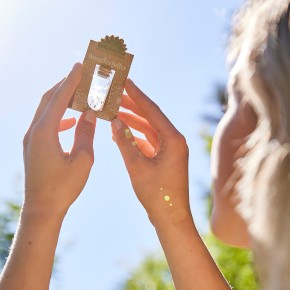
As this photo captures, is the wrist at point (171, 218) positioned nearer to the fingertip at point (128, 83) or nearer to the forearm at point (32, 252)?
the forearm at point (32, 252)

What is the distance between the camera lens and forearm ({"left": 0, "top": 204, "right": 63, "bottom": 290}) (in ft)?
6.10

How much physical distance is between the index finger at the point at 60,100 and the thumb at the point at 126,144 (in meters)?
0.22

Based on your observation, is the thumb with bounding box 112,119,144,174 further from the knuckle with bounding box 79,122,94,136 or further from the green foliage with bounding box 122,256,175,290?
the green foliage with bounding box 122,256,175,290

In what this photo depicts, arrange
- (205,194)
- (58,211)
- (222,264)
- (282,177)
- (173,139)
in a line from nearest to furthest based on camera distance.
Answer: (282,177) → (58,211) → (173,139) → (222,264) → (205,194)

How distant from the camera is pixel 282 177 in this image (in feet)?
3.90

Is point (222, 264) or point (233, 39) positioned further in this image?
point (222, 264)

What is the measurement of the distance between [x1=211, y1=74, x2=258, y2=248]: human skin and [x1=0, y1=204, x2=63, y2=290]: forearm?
24.9 inches

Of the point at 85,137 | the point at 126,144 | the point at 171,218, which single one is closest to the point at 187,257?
the point at 171,218

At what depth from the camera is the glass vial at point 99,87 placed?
225 cm

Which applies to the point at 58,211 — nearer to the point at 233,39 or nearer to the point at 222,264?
the point at 233,39

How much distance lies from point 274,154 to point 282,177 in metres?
0.05

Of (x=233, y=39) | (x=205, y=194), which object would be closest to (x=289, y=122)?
(x=233, y=39)

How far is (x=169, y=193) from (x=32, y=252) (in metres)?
0.53

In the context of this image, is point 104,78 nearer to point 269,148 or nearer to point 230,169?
point 230,169
